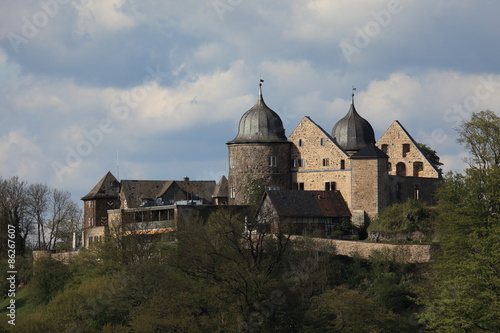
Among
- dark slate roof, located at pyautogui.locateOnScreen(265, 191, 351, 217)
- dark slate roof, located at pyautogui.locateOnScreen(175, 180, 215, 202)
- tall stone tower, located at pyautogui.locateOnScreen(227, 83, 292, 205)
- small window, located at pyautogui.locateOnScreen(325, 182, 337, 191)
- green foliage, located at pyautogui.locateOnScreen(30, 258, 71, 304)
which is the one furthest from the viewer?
dark slate roof, located at pyautogui.locateOnScreen(175, 180, 215, 202)

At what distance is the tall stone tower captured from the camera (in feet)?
219

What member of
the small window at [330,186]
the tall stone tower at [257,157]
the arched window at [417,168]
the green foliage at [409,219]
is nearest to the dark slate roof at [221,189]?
the tall stone tower at [257,157]

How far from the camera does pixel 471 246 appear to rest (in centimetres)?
4600

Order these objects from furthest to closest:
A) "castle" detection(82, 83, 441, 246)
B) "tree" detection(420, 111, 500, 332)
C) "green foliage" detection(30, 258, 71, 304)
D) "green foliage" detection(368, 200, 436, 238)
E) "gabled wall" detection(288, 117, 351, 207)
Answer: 1. "gabled wall" detection(288, 117, 351, 207)
2. "green foliage" detection(30, 258, 71, 304)
3. "castle" detection(82, 83, 441, 246)
4. "green foliage" detection(368, 200, 436, 238)
5. "tree" detection(420, 111, 500, 332)

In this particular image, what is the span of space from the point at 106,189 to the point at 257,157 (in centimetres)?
1666

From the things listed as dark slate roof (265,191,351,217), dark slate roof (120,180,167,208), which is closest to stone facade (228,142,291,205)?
dark slate roof (265,191,351,217)

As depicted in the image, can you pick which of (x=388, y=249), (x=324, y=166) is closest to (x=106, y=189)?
(x=324, y=166)

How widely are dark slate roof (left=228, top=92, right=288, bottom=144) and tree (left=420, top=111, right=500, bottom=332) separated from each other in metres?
17.9

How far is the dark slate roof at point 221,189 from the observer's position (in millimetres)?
75500

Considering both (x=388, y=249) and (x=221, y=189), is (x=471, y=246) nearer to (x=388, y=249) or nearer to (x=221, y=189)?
(x=388, y=249)

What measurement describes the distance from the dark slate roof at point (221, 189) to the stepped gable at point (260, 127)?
7.99 metres

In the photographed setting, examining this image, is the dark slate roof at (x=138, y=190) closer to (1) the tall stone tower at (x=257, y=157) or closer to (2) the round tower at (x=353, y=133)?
(1) the tall stone tower at (x=257, y=157)

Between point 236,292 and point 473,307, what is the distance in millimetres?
9701

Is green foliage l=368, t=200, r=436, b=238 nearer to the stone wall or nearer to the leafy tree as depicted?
the stone wall
